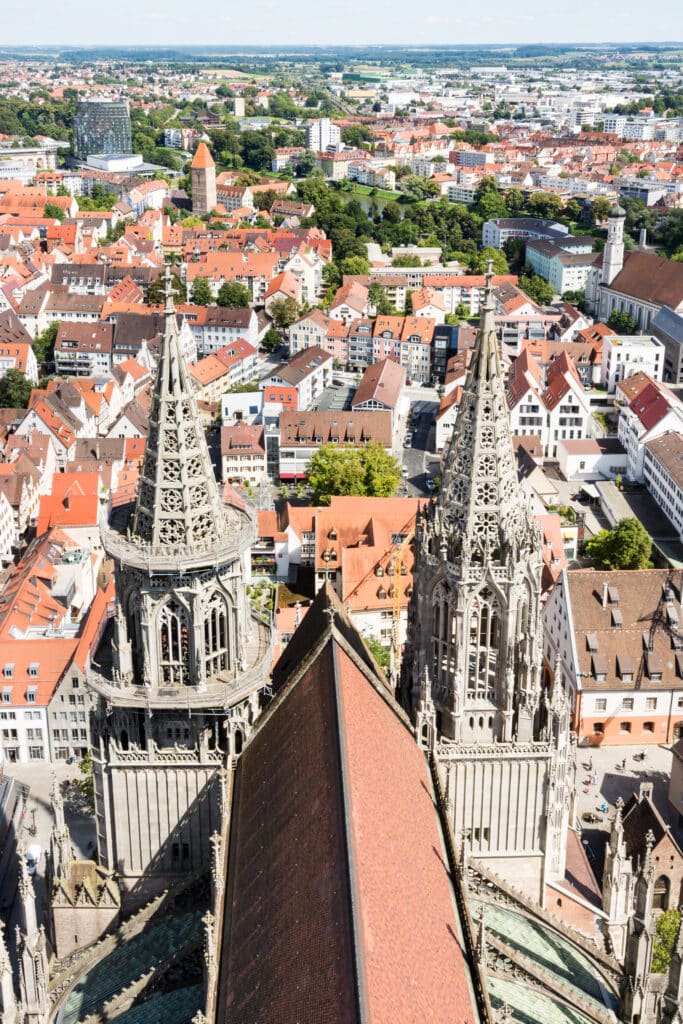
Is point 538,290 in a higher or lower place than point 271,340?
higher

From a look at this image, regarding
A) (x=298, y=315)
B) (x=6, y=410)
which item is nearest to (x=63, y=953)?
(x=6, y=410)

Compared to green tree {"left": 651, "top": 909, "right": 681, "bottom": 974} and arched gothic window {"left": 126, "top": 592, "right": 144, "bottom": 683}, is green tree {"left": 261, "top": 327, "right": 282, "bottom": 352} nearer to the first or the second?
green tree {"left": 651, "top": 909, "right": 681, "bottom": 974}

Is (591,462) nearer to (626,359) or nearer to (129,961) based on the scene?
(626,359)

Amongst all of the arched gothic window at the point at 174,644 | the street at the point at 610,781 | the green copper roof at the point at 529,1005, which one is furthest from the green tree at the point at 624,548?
the green copper roof at the point at 529,1005

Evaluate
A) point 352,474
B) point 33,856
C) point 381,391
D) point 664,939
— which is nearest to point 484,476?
point 664,939

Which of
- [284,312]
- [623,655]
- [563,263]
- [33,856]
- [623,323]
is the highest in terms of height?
[563,263]

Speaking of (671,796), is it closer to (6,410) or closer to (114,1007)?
(114,1007)
